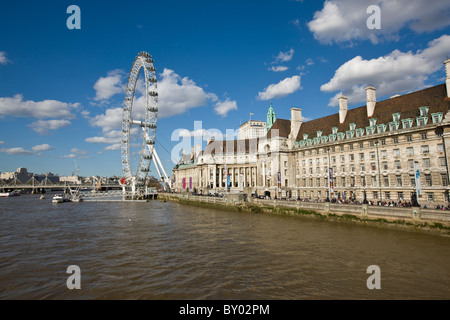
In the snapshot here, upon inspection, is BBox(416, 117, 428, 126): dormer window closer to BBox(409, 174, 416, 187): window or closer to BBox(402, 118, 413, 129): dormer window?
BBox(402, 118, 413, 129): dormer window

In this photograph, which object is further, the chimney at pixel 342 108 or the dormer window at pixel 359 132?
the chimney at pixel 342 108

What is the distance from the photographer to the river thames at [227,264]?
1316cm

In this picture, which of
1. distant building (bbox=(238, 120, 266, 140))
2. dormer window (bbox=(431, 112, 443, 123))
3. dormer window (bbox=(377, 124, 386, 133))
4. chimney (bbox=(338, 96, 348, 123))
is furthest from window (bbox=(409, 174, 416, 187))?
distant building (bbox=(238, 120, 266, 140))

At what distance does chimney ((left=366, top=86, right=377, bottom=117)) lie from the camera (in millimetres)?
45812

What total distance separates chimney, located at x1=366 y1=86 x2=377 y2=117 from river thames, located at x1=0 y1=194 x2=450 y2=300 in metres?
25.3

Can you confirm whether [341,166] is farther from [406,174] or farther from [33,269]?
[33,269]

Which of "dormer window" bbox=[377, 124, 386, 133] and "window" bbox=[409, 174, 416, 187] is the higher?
"dormer window" bbox=[377, 124, 386, 133]

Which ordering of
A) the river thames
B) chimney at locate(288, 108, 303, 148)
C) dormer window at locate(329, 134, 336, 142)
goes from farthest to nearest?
1. chimney at locate(288, 108, 303, 148)
2. dormer window at locate(329, 134, 336, 142)
3. the river thames

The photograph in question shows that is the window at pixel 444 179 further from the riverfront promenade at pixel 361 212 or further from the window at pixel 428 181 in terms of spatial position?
the riverfront promenade at pixel 361 212

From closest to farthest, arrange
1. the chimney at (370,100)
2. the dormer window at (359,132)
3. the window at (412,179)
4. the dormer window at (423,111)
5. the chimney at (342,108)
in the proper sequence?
1. the window at (412,179)
2. the dormer window at (423,111)
3. the dormer window at (359,132)
4. the chimney at (370,100)
5. the chimney at (342,108)

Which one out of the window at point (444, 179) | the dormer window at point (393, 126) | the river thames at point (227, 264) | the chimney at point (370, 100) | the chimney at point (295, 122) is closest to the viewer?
the river thames at point (227, 264)

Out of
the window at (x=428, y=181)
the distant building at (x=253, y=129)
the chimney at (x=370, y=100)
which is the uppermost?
the distant building at (x=253, y=129)

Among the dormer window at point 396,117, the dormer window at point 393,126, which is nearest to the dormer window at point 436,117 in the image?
the dormer window at point 393,126

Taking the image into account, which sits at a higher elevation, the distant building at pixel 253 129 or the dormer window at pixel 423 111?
the distant building at pixel 253 129
